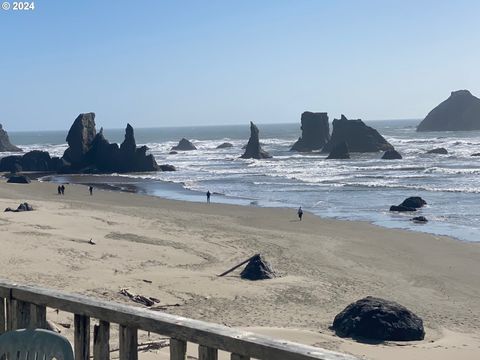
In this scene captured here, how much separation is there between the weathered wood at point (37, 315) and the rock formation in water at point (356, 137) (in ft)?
344

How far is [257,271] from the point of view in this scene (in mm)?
17578

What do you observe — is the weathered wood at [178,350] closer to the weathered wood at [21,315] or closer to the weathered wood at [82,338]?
the weathered wood at [82,338]

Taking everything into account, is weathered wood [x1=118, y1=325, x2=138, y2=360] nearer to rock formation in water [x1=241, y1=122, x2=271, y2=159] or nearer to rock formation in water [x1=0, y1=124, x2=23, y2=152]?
rock formation in water [x1=241, y1=122, x2=271, y2=159]

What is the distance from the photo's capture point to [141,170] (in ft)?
240

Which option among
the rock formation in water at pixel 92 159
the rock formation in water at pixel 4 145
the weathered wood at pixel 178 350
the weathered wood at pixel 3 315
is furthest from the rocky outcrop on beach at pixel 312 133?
the weathered wood at pixel 178 350

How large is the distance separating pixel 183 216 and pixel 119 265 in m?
15.6

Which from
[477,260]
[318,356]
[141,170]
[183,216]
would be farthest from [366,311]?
[141,170]

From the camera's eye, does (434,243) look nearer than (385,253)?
No

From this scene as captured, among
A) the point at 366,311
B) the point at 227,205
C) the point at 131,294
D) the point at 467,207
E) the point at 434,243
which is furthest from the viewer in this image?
the point at 227,205

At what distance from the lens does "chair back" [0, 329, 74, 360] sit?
12.9 feet

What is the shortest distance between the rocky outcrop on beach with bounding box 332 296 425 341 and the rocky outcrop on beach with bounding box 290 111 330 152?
10517cm

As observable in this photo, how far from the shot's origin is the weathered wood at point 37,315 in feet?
14.5

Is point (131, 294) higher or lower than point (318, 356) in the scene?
lower

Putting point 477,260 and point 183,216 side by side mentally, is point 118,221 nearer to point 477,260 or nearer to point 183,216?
point 183,216
